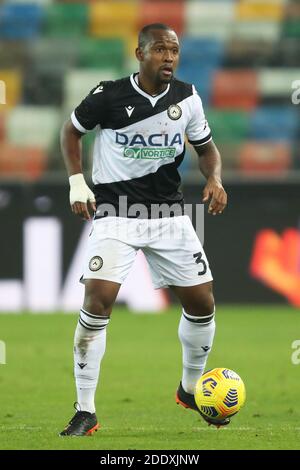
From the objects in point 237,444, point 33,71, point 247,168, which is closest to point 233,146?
point 247,168

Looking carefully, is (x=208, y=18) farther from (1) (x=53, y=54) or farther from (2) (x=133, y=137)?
(2) (x=133, y=137)

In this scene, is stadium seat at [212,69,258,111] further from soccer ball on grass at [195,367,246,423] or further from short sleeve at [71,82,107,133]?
soccer ball on grass at [195,367,246,423]

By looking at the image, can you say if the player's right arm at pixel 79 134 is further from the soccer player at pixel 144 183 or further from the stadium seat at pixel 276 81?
the stadium seat at pixel 276 81

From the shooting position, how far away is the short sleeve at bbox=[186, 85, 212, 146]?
745 cm

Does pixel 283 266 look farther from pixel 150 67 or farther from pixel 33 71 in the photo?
pixel 150 67

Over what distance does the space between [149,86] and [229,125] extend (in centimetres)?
1164

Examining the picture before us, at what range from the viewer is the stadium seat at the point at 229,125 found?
1858 cm

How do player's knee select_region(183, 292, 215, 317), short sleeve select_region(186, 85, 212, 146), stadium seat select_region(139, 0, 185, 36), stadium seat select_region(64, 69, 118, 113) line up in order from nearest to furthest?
player's knee select_region(183, 292, 215, 317)
short sleeve select_region(186, 85, 212, 146)
stadium seat select_region(64, 69, 118, 113)
stadium seat select_region(139, 0, 185, 36)

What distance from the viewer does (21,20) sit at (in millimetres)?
21578

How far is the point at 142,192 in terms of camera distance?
287 inches

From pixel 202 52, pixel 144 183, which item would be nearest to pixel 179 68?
pixel 202 52

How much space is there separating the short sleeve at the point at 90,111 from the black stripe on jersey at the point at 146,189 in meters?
0.42

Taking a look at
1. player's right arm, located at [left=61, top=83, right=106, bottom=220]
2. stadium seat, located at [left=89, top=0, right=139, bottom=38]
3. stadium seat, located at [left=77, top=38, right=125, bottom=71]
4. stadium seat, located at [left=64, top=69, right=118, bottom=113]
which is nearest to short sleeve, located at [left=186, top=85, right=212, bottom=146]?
player's right arm, located at [left=61, top=83, right=106, bottom=220]

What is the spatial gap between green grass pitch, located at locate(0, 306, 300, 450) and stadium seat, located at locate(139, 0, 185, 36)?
749cm
